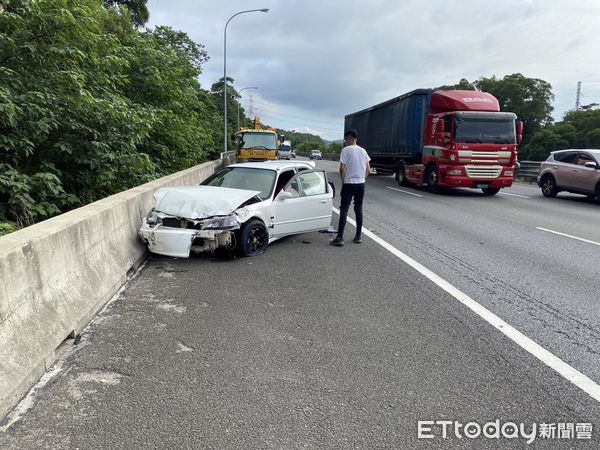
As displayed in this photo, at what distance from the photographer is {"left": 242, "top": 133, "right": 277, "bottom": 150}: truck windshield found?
24.9 m

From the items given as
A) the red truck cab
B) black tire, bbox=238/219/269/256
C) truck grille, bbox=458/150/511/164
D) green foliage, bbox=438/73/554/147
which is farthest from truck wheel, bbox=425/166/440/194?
green foliage, bbox=438/73/554/147

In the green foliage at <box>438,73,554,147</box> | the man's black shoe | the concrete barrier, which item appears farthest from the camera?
the green foliage at <box>438,73,554,147</box>

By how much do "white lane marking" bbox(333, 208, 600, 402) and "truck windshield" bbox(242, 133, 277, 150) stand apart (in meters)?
19.6

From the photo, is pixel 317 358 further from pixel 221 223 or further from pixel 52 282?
pixel 221 223

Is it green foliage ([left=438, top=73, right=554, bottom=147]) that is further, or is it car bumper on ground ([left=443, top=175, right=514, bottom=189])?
green foliage ([left=438, top=73, right=554, bottom=147])

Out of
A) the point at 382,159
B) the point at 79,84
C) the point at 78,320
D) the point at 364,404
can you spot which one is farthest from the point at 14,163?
the point at 382,159

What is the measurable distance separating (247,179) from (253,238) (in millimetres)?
1388

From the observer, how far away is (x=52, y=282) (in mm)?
3713

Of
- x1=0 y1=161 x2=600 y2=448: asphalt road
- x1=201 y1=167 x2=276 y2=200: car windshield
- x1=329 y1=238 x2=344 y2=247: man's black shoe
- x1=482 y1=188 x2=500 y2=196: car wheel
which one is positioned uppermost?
x1=201 y1=167 x2=276 y2=200: car windshield

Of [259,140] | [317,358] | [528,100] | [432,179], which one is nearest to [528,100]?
[528,100]

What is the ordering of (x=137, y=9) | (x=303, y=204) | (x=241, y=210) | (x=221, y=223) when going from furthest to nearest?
(x=137, y=9)
(x=303, y=204)
(x=241, y=210)
(x=221, y=223)

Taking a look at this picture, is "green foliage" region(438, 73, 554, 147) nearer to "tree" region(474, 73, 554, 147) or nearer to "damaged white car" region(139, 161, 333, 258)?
A: "tree" region(474, 73, 554, 147)

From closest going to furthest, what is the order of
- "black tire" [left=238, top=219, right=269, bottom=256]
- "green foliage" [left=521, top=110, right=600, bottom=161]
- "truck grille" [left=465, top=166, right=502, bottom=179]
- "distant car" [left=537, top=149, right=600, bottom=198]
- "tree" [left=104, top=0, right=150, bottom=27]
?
"black tire" [left=238, top=219, right=269, bottom=256], "distant car" [left=537, top=149, right=600, bottom=198], "truck grille" [left=465, top=166, right=502, bottom=179], "tree" [left=104, top=0, right=150, bottom=27], "green foliage" [left=521, top=110, right=600, bottom=161]

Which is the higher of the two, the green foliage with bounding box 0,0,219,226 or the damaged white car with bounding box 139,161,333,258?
the green foliage with bounding box 0,0,219,226
